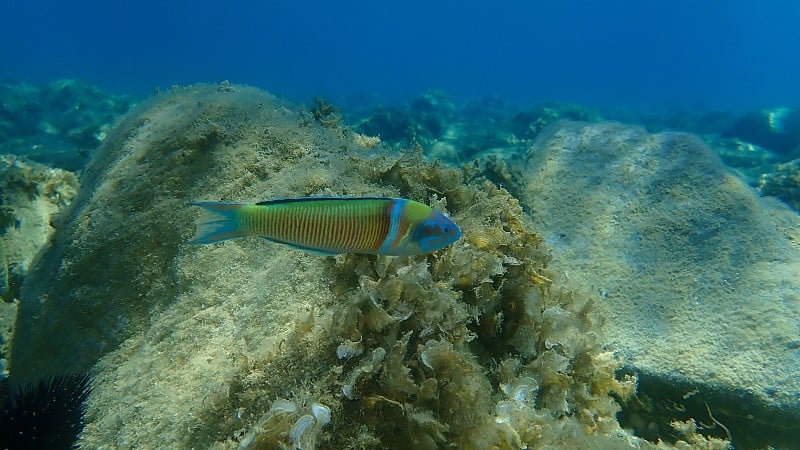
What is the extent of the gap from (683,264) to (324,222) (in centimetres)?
476

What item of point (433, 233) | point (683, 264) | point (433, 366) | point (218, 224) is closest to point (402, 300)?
point (433, 366)

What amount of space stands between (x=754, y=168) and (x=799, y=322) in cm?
1066

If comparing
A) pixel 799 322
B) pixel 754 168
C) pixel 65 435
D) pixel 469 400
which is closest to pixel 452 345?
pixel 469 400

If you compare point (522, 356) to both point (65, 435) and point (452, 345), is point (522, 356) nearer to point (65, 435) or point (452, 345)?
point (452, 345)

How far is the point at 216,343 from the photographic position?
2.78 metres

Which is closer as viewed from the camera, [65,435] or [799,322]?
[65,435]

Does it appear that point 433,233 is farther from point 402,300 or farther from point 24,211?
point 24,211

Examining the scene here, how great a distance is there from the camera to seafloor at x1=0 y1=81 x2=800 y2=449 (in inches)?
86.0

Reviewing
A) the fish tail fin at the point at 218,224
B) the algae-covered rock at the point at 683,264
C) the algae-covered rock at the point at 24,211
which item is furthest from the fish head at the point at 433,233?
the algae-covered rock at the point at 24,211

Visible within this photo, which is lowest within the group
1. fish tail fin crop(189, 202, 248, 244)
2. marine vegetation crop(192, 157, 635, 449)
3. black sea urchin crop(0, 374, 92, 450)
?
black sea urchin crop(0, 374, 92, 450)

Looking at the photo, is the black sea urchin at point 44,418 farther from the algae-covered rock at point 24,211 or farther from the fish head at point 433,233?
the algae-covered rock at point 24,211

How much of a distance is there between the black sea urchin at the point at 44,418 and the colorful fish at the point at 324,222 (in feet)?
6.23

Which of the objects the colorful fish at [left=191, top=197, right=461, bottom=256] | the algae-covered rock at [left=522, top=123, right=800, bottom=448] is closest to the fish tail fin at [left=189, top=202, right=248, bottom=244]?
the colorful fish at [left=191, top=197, right=461, bottom=256]

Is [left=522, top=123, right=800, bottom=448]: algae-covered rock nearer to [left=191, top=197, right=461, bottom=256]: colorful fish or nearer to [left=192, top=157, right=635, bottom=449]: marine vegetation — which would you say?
[left=192, top=157, right=635, bottom=449]: marine vegetation
